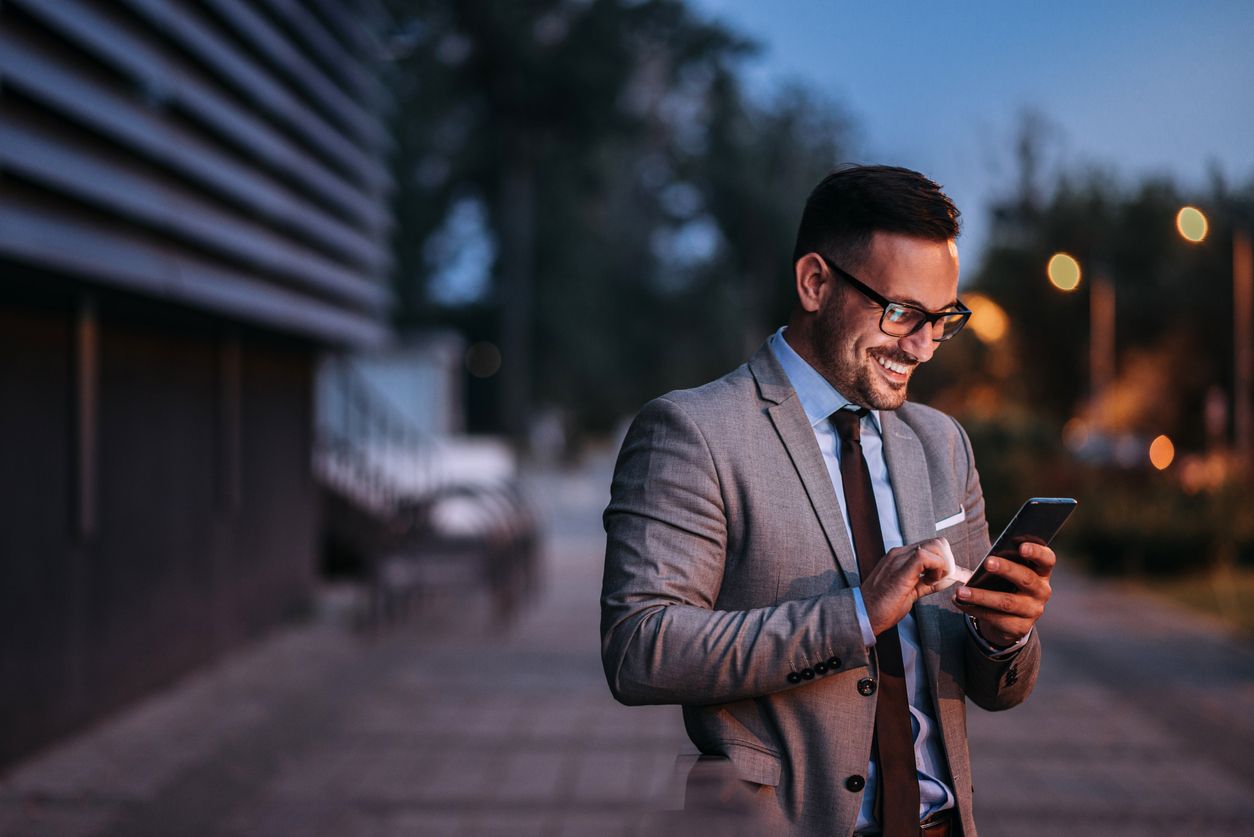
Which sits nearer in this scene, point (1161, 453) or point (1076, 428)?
point (1161, 453)

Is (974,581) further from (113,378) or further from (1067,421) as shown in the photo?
(1067,421)

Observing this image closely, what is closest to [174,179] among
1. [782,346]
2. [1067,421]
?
[782,346]

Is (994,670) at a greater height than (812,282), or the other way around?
(812,282)

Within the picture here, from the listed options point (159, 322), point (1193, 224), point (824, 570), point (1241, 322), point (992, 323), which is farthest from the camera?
point (992, 323)

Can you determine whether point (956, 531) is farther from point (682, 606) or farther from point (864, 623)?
point (682, 606)

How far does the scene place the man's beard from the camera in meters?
2.32

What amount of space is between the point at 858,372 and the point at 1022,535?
1.36 feet

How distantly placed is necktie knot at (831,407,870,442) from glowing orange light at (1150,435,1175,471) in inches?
722

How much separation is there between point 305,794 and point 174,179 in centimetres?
430

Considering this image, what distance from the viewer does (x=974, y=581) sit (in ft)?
7.04

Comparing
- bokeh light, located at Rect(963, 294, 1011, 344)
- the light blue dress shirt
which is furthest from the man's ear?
bokeh light, located at Rect(963, 294, 1011, 344)

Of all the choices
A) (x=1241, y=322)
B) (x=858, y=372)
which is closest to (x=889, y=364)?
(x=858, y=372)

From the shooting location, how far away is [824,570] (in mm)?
2262

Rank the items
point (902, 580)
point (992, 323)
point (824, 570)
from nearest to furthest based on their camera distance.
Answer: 1. point (902, 580)
2. point (824, 570)
3. point (992, 323)
